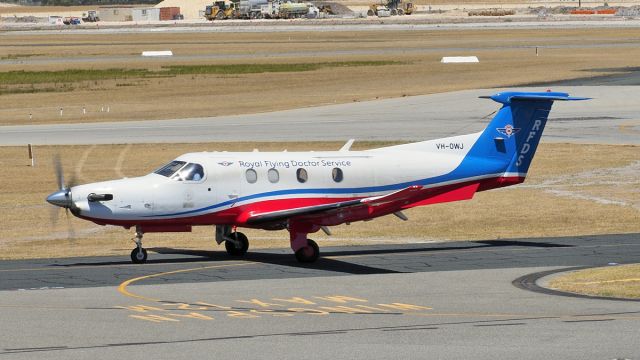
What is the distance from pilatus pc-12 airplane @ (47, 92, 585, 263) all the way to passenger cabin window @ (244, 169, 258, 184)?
1.1 inches

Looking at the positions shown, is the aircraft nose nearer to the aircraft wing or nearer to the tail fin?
the aircraft wing

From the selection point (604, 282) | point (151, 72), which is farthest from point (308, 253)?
point (151, 72)

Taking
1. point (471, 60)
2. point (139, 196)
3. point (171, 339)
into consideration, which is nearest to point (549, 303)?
point (171, 339)

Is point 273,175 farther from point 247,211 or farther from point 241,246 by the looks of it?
point 241,246

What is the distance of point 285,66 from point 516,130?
81.8m

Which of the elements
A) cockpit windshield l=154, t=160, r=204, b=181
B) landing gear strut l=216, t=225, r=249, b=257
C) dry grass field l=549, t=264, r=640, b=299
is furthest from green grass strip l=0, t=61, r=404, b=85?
dry grass field l=549, t=264, r=640, b=299

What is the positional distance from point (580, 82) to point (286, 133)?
3269 cm

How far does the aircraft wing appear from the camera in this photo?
31.0 meters

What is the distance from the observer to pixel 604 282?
28.1m

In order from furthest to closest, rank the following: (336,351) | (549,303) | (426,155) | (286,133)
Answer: (286,133) < (426,155) < (549,303) < (336,351)

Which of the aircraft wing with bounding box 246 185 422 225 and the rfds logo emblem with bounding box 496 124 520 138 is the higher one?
the rfds logo emblem with bounding box 496 124 520 138

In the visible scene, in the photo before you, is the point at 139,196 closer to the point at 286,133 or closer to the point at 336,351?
the point at 336,351

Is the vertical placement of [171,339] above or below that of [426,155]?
below

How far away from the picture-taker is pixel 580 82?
90.7 m
